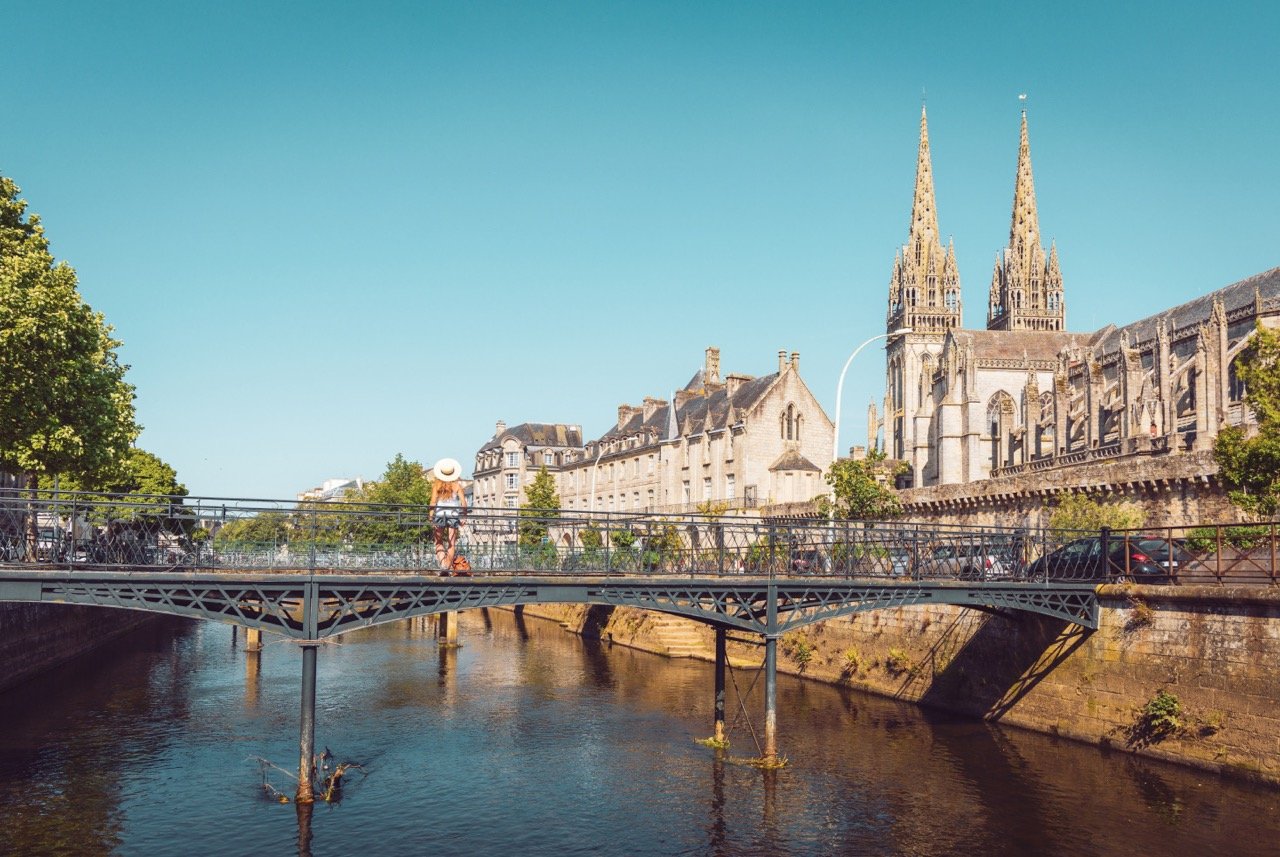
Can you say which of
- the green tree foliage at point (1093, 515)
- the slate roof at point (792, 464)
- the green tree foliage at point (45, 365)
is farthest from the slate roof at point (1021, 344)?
the green tree foliage at point (45, 365)

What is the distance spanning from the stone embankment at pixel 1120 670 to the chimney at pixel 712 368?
171 ft

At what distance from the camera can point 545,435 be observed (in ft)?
368

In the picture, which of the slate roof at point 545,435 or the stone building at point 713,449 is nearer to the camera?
the stone building at point 713,449

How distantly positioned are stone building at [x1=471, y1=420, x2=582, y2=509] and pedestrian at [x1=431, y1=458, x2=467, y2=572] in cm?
8212

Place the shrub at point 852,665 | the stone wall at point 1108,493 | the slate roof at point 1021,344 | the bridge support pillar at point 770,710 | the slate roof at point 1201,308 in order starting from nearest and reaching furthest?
the bridge support pillar at point 770,710 → the stone wall at point 1108,493 → the shrub at point 852,665 → the slate roof at point 1201,308 → the slate roof at point 1021,344

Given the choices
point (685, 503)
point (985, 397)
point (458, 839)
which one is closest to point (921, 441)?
point (985, 397)

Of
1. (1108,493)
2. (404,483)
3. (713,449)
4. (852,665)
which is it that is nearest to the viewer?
(852,665)

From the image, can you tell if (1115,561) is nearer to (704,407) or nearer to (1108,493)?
(1108,493)

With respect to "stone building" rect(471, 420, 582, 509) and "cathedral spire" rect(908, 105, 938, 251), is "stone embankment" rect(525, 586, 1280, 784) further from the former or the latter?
"cathedral spire" rect(908, 105, 938, 251)

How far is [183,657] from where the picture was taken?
49.2 m

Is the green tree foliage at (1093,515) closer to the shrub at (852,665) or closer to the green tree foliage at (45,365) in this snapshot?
the shrub at (852,665)

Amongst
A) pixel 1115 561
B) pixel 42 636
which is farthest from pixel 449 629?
pixel 1115 561

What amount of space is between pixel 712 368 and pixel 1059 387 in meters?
32.6

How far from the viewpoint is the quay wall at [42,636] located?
1414 inches
